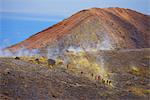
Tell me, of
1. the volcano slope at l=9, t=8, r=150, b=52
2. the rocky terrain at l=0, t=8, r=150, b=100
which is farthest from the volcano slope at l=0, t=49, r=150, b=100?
the volcano slope at l=9, t=8, r=150, b=52

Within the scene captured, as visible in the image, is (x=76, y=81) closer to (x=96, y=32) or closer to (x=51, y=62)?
(x=51, y=62)

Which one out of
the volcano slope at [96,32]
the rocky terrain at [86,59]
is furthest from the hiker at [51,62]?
the volcano slope at [96,32]

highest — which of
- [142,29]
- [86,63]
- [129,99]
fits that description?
[142,29]

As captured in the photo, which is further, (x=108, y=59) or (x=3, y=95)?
(x=108, y=59)

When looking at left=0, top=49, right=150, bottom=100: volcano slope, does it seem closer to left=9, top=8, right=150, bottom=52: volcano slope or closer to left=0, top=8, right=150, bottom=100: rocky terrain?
left=0, top=8, right=150, bottom=100: rocky terrain

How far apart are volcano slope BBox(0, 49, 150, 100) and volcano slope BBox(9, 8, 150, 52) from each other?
15 centimetres

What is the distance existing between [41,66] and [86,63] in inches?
22.6

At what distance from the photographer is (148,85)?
6953 mm

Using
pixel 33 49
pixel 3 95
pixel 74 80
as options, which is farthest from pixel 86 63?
pixel 3 95

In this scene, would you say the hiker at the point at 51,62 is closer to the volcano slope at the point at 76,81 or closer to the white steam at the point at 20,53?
the volcano slope at the point at 76,81

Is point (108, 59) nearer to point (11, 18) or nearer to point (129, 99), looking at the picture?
point (129, 99)

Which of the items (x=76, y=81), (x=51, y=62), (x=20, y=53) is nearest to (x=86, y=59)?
(x=76, y=81)

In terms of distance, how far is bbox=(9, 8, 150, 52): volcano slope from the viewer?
273 inches

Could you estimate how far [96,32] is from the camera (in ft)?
23.0
